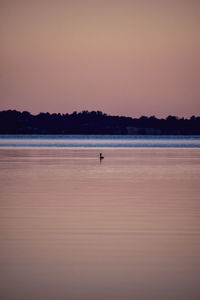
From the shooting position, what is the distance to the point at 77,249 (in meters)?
9.46

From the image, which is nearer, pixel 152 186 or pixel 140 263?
pixel 140 263

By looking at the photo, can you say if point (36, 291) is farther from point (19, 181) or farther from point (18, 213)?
point (19, 181)

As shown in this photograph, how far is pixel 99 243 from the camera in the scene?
32.6ft

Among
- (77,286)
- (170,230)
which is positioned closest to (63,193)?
(170,230)

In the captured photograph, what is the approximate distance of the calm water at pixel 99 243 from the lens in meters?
→ 7.32

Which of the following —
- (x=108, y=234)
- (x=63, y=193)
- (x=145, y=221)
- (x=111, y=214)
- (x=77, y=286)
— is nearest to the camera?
(x=77, y=286)

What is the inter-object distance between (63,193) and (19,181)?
4.30 metres

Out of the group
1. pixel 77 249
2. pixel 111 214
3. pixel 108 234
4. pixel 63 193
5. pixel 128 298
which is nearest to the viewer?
pixel 128 298

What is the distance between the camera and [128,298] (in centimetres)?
686

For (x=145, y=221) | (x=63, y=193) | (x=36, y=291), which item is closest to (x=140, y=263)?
(x=36, y=291)

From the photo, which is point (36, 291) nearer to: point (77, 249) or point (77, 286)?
point (77, 286)

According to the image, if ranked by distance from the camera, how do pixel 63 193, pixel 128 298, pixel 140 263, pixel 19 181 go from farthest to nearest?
1. pixel 19 181
2. pixel 63 193
3. pixel 140 263
4. pixel 128 298

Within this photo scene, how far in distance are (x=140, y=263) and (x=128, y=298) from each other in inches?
67.1

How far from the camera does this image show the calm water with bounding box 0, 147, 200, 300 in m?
7.32
